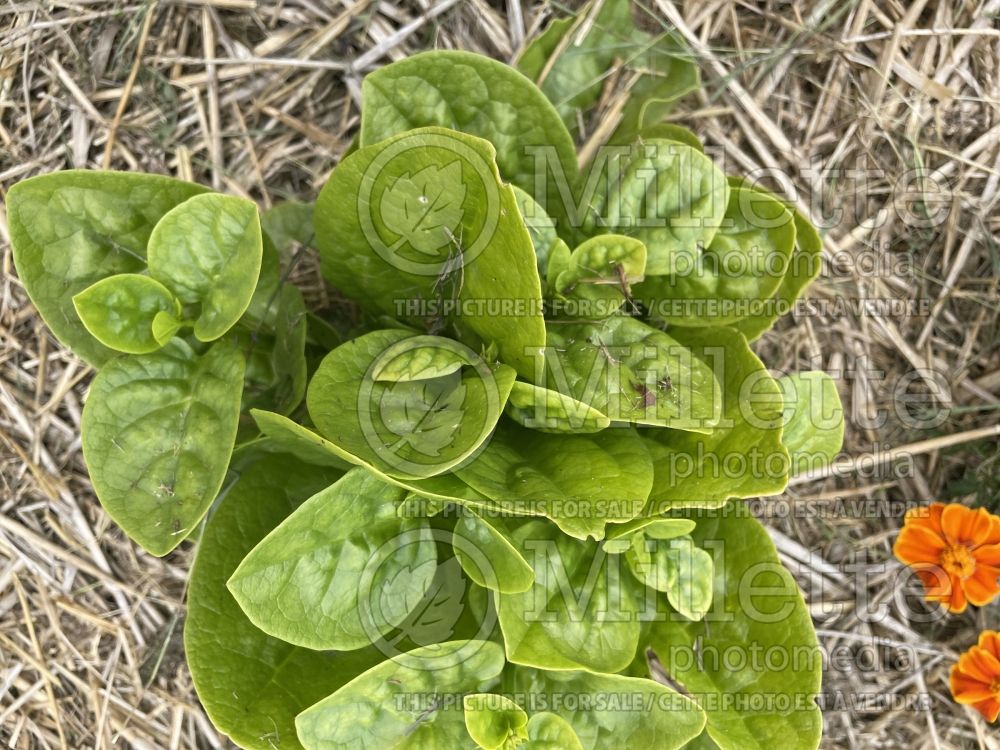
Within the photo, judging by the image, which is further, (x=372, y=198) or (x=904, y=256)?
(x=904, y=256)

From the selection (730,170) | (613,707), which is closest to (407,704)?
(613,707)

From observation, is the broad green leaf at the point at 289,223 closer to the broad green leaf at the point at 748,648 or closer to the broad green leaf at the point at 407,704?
the broad green leaf at the point at 407,704

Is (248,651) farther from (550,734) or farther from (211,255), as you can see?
(211,255)

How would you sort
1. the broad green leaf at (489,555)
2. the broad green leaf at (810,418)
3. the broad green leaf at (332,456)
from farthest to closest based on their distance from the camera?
the broad green leaf at (810,418)
the broad green leaf at (489,555)
the broad green leaf at (332,456)

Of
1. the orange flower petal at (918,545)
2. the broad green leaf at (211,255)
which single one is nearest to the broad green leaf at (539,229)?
the broad green leaf at (211,255)

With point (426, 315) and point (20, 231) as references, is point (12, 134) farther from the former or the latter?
point (426, 315)

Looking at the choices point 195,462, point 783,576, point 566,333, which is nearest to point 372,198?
point 566,333
